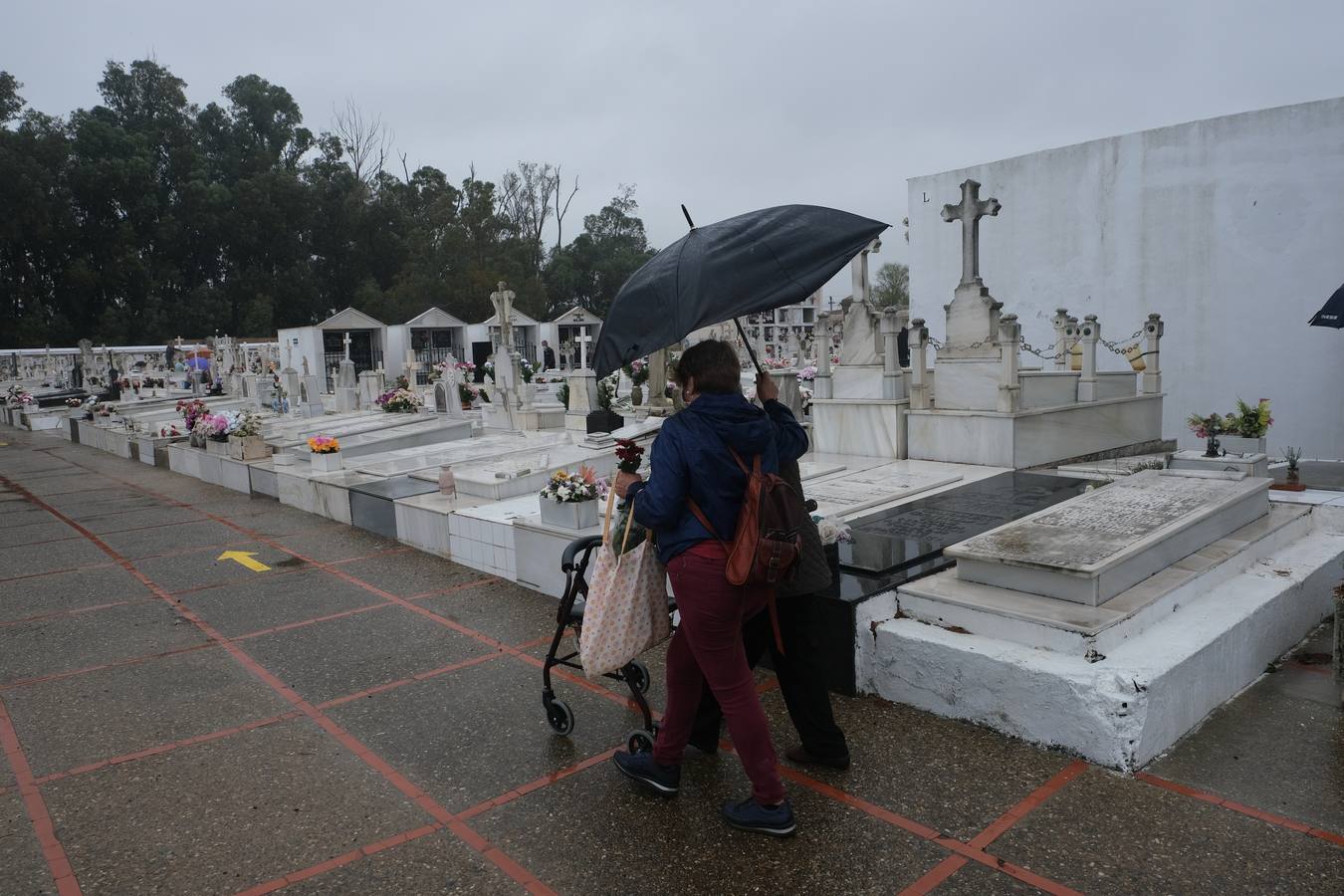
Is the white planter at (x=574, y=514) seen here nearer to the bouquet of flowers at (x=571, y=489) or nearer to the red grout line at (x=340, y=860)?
the bouquet of flowers at (x=571, y=489)

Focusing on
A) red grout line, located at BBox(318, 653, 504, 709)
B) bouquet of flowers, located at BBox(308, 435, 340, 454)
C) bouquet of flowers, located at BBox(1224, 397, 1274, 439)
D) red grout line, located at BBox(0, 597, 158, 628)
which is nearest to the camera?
red grout line, located at BBox(318, 653, 504, 709)

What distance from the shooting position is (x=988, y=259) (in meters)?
18.7

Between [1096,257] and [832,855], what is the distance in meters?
16.8

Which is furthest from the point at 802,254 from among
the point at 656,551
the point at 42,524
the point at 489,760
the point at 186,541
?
the point at 42,524

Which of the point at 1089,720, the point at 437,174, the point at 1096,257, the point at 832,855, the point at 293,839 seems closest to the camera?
the point at 832,855

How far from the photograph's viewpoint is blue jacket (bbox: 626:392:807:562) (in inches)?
117

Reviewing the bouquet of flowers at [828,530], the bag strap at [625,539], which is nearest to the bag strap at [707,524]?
the bag strap at [625,539]

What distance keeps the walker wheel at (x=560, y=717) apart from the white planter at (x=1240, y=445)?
853cm

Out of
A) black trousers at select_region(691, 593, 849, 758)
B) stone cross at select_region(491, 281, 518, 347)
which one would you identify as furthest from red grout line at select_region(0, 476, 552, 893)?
stone cross at select_region(491, 281, 518, 347)

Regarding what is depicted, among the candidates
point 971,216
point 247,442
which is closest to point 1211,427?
point 971,216

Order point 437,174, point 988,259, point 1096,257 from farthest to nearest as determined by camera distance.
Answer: point 437,174 → point 988,259 → point 1096,257

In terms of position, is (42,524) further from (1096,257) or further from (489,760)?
(1096,257)

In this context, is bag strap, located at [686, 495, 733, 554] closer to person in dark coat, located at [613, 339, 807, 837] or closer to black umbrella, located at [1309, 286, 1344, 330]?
person in dark coat, located at [613, 339, 807, 837]

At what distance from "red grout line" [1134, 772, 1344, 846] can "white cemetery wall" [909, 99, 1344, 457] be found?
14205 millimetres
